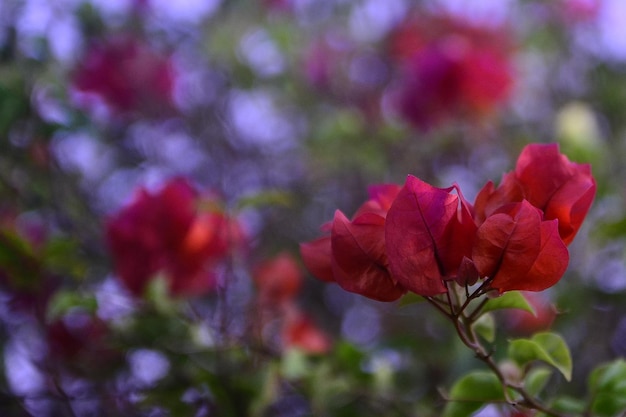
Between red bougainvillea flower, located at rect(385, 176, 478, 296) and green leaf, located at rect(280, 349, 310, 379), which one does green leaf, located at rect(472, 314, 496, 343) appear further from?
green leaf, located at rect(280, 349, 310, 379)

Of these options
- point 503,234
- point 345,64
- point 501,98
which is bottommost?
point 503,234

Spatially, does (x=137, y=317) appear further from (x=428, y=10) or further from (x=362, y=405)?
(x=428, y=10)

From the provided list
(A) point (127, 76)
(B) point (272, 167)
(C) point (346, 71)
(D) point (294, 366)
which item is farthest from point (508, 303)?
(C) point (346, 71)

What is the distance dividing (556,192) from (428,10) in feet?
5.22

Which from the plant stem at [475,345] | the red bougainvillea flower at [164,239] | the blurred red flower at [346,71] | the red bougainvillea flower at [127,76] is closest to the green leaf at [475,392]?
the plant stem at [475,345]

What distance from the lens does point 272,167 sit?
1793 mm

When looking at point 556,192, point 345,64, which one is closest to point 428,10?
point 345,64

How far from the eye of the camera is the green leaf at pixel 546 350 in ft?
1.79

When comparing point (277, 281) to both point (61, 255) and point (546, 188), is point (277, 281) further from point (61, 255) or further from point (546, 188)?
point (546, 188)

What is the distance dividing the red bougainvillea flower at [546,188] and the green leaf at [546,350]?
9 cm

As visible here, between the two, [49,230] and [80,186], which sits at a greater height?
[80,186]

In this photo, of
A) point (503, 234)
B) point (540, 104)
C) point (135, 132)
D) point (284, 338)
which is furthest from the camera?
point (540, 104)

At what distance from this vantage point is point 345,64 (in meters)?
1.96

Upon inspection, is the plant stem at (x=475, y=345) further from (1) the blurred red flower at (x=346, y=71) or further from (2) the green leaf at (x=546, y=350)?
(1) the blurred red flower at (x=346, y=71)
